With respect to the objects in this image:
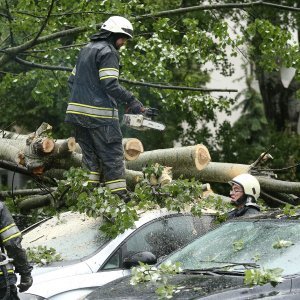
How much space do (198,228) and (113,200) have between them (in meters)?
0.93

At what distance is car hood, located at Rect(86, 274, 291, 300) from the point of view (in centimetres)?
707

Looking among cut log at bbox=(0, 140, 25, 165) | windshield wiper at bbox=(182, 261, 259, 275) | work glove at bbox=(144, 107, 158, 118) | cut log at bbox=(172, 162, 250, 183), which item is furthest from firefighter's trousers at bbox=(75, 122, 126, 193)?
windshield wiper at bbox=(182, 261, 259, 275)

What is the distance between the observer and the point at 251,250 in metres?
8.03

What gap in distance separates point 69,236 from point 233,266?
2.20 meters

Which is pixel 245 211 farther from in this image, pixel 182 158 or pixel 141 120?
pixel 182 158

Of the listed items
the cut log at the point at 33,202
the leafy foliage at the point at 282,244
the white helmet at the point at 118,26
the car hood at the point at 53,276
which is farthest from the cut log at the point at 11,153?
the leafy foliage at the point at 282,244

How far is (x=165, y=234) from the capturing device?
9.61m

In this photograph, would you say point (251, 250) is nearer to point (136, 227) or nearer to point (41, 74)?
point (136, 227)

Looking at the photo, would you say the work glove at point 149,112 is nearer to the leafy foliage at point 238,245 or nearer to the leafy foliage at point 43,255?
the leafy foliage at point 43,255

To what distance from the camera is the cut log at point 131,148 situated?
1177cm

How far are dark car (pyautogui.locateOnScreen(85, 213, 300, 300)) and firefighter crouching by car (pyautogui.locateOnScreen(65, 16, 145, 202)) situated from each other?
2056 millimetres

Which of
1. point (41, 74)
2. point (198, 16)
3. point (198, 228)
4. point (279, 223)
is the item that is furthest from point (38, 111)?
point (279, 223)

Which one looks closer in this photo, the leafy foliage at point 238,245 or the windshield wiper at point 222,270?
the windshield wiper at point 222,270

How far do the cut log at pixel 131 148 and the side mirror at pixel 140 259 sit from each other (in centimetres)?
318
